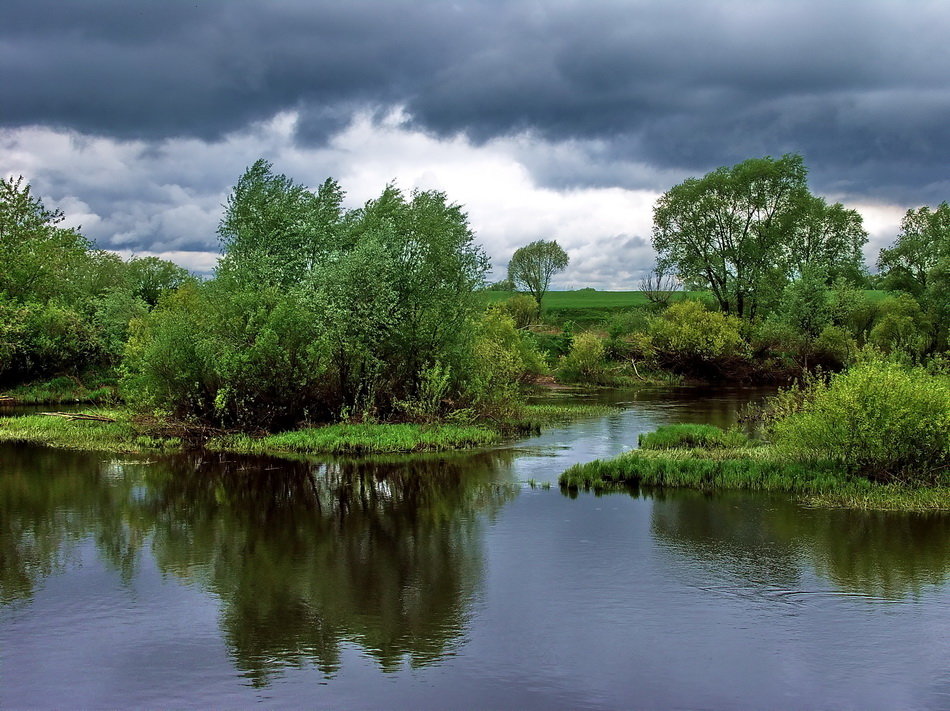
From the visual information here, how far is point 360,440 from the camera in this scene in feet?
89.2

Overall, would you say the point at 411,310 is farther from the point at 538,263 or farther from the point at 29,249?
the point at 538,263

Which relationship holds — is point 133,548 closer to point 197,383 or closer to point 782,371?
point 197,383

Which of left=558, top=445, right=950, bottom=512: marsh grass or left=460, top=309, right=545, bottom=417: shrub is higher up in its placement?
left=460, top=309, right=545, bottom=417: shrub

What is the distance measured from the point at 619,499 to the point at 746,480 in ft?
11.7

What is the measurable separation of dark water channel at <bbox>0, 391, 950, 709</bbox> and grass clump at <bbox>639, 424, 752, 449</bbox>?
5.99 meters

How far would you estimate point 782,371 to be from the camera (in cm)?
6075

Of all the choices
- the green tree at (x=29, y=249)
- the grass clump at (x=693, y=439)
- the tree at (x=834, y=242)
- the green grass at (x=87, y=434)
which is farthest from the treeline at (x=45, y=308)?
the tree at (x=834, y=242)

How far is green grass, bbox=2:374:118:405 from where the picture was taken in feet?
149

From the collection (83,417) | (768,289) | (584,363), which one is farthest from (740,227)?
(83,417)

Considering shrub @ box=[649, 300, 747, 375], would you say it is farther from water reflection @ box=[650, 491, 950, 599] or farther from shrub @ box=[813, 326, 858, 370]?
water reflection @ box=[650, 491, 950, 599]

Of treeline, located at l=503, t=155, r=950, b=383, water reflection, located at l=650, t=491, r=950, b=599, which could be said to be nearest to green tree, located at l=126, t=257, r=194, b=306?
treeline, located at l=503, t=155, r=950, b=383

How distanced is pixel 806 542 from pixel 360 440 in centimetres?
1561

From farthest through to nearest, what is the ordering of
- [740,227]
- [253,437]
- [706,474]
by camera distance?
1. [740,227]
2. [253,437]
3. [706,474]

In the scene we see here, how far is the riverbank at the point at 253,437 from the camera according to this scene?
27.3m
